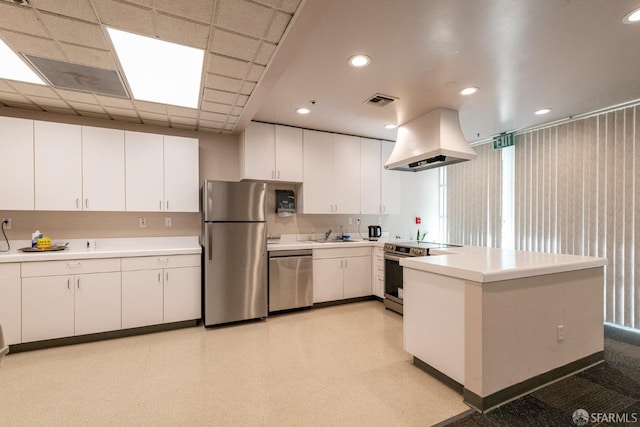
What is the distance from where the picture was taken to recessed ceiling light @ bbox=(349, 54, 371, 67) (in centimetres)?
232

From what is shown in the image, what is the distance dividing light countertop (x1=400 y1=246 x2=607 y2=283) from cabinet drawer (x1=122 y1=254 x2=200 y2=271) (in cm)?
238

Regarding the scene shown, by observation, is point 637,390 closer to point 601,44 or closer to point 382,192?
point 601,44

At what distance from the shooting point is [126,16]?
1709mm

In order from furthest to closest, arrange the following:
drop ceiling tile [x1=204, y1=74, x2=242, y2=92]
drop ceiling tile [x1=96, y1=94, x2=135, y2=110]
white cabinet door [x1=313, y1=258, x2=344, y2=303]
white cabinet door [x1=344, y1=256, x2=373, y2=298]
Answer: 1. white cabinet door [x1=344, y1=256, x2=373, y2=298]
2. white cabinet door [x1=313, y1=258, x2=344, y2=303]
3. drop ceiling tile [x1=96, y1=94, x2=135, y2=110]
4. drop ceiling tile [x1=204, y1=74, x2=242, y2=92]

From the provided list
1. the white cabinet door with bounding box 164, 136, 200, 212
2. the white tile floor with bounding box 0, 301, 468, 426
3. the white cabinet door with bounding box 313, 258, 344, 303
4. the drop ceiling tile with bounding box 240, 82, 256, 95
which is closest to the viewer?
the white tile floor with bounding box 0, 301, 468, 426

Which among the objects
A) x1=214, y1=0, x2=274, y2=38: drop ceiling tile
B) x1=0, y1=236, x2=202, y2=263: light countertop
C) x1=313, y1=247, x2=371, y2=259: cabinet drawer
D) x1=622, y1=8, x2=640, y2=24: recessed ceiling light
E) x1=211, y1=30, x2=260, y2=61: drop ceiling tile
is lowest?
x1=313, y1=247, x2=371, y2=259: cabinet drawer

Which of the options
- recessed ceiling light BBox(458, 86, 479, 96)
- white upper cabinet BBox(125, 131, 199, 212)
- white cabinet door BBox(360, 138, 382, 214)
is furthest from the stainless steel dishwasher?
recessed ceiling light BBox(458, 86, 479, 96)

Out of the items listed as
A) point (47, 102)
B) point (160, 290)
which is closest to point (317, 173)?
point (160, 290)

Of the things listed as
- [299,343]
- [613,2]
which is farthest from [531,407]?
[613,2]

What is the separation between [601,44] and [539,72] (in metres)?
0.44

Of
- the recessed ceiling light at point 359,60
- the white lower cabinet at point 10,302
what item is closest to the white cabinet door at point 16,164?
the white lower cabinet at point 10,302

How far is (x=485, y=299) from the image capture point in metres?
1.88

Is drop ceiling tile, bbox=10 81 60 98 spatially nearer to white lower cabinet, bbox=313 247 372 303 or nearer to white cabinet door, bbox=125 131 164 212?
white cabinet door, bbox=125 131 164 212

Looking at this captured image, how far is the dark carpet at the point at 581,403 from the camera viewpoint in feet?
5.90
